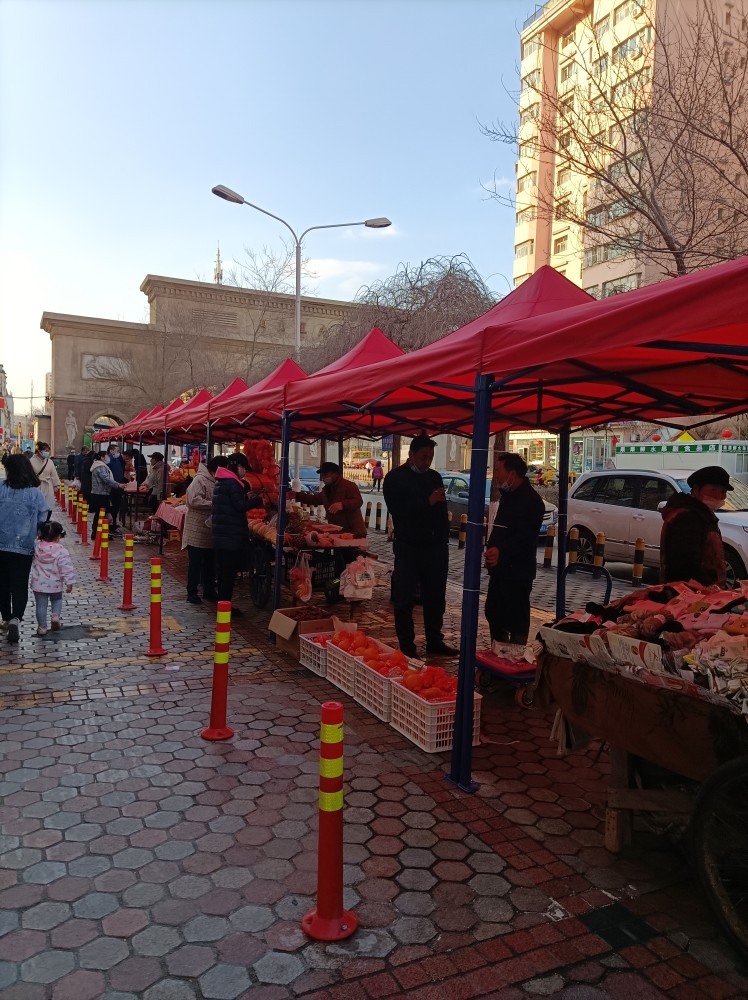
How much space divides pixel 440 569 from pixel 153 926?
165 inches

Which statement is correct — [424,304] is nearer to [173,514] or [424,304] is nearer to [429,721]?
[173,514]

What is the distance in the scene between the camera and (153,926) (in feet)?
9.58

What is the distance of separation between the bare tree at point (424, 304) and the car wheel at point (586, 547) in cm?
651

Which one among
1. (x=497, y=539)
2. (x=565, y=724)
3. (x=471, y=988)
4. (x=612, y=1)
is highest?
(x=612, y=1)

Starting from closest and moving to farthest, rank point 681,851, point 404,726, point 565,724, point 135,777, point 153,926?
1. point 153,926
2. point 681,851
3. point 565,724
4. point 135,777
5. point 404,726

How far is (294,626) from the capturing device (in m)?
6.81

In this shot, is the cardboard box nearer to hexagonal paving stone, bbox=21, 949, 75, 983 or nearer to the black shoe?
A: the black shoe

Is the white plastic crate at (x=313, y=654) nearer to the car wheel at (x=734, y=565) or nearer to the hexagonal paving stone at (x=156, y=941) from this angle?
the hexagonal paving stone at (x=156, y=941)

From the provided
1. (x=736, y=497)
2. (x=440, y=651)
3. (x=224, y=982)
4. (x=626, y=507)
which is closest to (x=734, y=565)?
(x=736, y=497)

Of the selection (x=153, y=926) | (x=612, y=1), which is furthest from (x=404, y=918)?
(x=612, y=1)

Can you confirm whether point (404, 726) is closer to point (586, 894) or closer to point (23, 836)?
point (586, 894)

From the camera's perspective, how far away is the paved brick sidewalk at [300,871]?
2.68 metres

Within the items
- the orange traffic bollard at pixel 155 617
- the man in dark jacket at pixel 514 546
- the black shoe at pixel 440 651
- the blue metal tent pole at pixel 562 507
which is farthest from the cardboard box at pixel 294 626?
the blue metal tent pole at pixel 562 507

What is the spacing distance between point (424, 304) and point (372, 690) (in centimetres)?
1423
